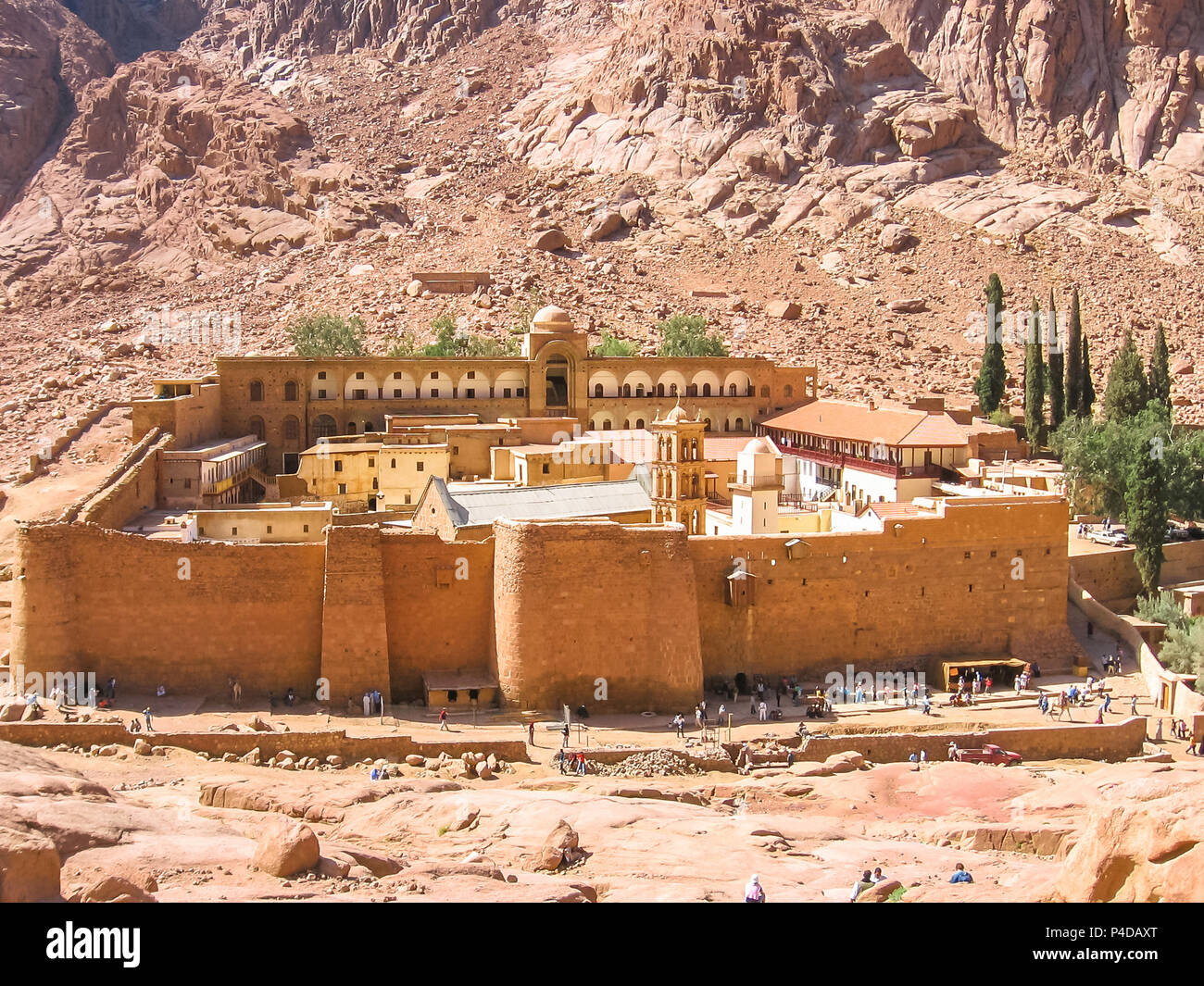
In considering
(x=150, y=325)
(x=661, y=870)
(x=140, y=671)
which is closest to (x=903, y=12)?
(x=150, y=325)

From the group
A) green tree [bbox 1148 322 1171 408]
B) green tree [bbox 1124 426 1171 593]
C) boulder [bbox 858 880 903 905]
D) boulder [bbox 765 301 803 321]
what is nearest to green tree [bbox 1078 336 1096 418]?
green tree [bbox 1148 322 1171 408]

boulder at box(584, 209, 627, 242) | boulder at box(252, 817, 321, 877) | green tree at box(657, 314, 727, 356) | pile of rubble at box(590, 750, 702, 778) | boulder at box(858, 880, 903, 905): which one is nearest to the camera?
boulder at box(858, 880, 903, 905)

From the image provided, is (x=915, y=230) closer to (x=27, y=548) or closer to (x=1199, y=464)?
(x=1199, y=464)

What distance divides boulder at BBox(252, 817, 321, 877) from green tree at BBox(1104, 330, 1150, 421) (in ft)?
137

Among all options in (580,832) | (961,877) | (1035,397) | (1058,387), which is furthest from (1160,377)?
(961,877)

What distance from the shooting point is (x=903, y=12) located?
10431 centimetres

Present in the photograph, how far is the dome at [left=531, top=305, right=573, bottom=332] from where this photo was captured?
5659 centimetres

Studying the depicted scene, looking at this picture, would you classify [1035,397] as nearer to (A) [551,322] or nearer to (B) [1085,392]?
(B) [1085,392]

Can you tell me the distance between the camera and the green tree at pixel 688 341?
6347 cm

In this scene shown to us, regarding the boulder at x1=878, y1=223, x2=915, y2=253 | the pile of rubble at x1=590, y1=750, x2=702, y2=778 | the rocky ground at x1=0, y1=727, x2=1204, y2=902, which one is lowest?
the pile of rubble at x1=590, y1=750, x2=702, y2=778

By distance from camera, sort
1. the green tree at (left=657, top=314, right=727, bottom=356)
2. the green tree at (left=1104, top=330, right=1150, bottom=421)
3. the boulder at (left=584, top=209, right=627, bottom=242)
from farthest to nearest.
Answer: the boulder at (left=584, top=209, right=627, bottom=242), the green tree at (left=657, top=314, right=727, bottom=356), the green tree at (left=1104, top=330, right=1150, bottom=421)

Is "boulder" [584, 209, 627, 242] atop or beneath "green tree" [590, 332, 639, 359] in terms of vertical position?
atop

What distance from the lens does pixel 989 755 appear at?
29.2 meters

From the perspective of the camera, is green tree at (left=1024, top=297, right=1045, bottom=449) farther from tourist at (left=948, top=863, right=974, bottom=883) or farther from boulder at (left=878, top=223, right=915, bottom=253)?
tourist at (left=948, top=863, right=974, bottom=883)
